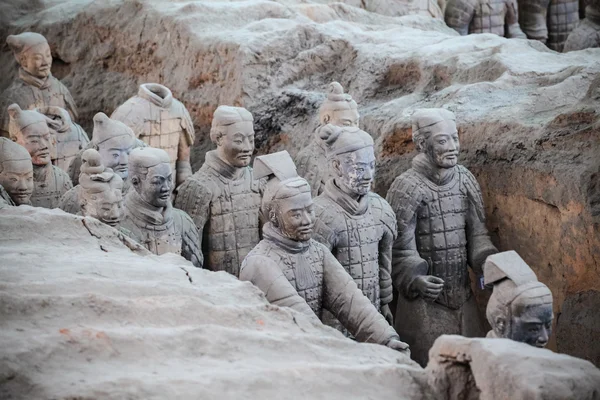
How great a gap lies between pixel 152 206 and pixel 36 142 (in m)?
1.29

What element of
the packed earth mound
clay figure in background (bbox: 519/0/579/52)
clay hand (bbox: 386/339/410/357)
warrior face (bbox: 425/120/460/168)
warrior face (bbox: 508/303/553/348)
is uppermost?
the packed earth mound

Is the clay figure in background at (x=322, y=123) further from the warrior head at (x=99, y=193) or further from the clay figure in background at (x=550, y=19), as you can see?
the clay figure in background at (x=550, y=19)

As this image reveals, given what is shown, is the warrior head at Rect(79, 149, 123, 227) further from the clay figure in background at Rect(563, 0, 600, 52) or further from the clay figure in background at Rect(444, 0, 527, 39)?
the clay figure in background at Rect(563, 0, 600, 52)

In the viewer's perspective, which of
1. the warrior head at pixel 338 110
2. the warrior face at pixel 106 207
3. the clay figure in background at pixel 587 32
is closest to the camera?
the warrior face at pixel 106 207

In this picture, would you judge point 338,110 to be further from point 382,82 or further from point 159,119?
point 159,119

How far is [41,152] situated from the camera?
723 cm

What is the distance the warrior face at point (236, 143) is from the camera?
22.5 ft

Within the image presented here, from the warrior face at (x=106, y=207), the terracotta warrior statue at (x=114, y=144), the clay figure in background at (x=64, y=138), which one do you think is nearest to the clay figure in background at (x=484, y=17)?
the clay figure in background at (x=64, y=138)

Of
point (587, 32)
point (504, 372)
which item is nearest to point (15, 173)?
point (504, 372)

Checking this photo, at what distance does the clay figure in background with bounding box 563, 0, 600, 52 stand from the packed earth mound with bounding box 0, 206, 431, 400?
7.63 m

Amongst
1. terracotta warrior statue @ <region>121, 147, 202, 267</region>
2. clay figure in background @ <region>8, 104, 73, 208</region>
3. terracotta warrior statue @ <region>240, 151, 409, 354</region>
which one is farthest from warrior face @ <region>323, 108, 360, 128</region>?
terracotta warrior statue @ <region>240, 151, 409, 354</region>

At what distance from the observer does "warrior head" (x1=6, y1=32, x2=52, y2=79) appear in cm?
878

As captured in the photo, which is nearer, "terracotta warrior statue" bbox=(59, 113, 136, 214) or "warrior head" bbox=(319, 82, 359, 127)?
"terracotta warrior statue" bbox=(59, 113, 136, 214)

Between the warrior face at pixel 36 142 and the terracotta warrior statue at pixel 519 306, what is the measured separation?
3.51m
